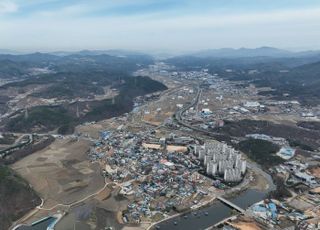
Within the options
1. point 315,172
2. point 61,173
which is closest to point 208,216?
point 315,172

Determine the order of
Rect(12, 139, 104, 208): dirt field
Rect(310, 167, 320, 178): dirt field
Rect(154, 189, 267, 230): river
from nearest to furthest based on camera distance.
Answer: Rect(154, 189, 267, 230): river, Rect(12, 139, 104, 208): dirt field, Rect(310, 167, 320, 178): dirt field

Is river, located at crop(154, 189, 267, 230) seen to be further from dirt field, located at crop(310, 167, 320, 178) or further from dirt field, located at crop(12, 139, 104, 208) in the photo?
dirt field, located at crop(12, 139, 104, 208)

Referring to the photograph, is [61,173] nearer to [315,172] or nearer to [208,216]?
[208,216]

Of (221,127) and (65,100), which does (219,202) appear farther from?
(65,100)

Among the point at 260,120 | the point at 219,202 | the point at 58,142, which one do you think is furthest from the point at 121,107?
the point at 219,202

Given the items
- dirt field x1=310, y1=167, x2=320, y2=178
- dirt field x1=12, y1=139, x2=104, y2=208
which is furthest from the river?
dirt field x1=12, y1=139, x2=104, y2=208

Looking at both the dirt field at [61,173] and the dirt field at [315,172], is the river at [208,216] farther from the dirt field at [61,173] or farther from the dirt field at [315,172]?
the dirt field at [61,173]

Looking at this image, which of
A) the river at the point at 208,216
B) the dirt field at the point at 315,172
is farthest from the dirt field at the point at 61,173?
the dirt field at the point at 315,172

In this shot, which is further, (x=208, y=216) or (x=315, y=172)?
(x=315, y=172)
